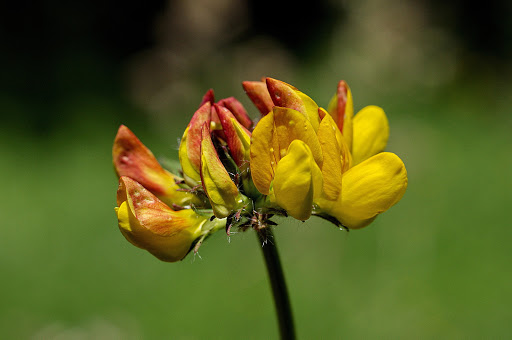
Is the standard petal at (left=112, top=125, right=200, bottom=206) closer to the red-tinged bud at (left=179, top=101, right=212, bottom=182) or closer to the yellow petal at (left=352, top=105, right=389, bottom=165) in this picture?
the red-tinged bud at (left=179, top=101, right=212, bottom=182)

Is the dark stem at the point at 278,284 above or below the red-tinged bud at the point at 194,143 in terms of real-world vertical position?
below

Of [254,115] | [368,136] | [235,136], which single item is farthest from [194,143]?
[254,115]

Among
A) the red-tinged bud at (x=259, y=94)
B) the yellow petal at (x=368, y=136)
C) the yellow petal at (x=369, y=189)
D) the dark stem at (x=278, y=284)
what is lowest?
the dark stem at (x=278, y=284)

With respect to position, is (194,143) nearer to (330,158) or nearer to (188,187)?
(188,187)

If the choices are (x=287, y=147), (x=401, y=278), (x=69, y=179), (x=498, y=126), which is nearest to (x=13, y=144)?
(x=69, y=179)

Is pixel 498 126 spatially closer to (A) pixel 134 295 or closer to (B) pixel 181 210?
(A) pixel 134 295

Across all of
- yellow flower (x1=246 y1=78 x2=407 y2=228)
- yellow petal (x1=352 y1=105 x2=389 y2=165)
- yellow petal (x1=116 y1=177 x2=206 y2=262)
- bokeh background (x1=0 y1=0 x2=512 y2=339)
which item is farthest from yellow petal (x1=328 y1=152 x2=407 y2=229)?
bokeh background (x1=0 y1=0 x2=512 y2=339)

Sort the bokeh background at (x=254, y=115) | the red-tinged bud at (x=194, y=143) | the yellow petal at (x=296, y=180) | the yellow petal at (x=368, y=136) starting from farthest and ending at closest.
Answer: the bokeh background at (x=254, y=115) < the yellow petal at (x=368, y=136) < the red-tinged bud at (x=194, y=143) < the yellow petal at (x=296, y=180)

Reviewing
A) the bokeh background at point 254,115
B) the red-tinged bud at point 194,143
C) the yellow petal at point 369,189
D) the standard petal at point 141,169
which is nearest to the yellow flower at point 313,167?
the yellow petal at point 369,189

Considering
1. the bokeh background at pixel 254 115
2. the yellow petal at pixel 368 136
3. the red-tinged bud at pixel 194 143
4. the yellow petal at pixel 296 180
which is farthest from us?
the bokeh background at pixel 254 115

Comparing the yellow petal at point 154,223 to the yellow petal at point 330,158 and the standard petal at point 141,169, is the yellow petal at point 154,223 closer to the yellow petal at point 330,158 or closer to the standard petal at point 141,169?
the standard petal at point 141,169
